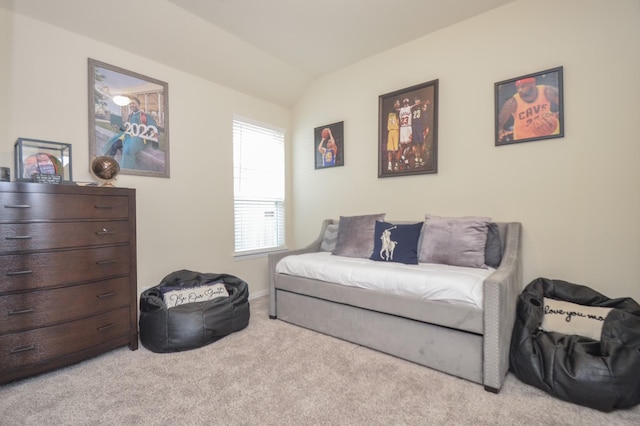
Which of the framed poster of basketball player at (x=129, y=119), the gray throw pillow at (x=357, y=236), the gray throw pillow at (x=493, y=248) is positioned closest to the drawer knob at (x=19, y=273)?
the framed poster of basketball player at (x=129, y=119)

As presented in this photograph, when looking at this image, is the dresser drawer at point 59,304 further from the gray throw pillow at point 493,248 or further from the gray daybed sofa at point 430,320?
the gray throw pillow at point 493,248

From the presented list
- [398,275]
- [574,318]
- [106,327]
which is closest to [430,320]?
[398,275]

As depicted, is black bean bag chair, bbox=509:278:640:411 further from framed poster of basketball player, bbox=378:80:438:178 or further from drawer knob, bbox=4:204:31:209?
drawer knob, bbox=4:204:31:209

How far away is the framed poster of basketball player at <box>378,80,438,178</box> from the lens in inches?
109

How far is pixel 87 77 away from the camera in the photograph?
2.32 metres

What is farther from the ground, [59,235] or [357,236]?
[59,235]

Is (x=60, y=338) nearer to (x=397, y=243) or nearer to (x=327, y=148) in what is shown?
(x=397, y=243)

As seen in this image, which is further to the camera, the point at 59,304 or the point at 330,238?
the point at 330,238

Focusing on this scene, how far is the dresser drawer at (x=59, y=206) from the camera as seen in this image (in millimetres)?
1677

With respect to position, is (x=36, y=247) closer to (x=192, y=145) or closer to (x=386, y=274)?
(x=192, y=145)

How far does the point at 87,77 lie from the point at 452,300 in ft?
10.5

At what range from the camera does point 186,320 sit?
84.3 inches

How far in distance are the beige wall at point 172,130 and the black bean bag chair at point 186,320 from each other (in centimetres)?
50

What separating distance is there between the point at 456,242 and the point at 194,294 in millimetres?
2210
